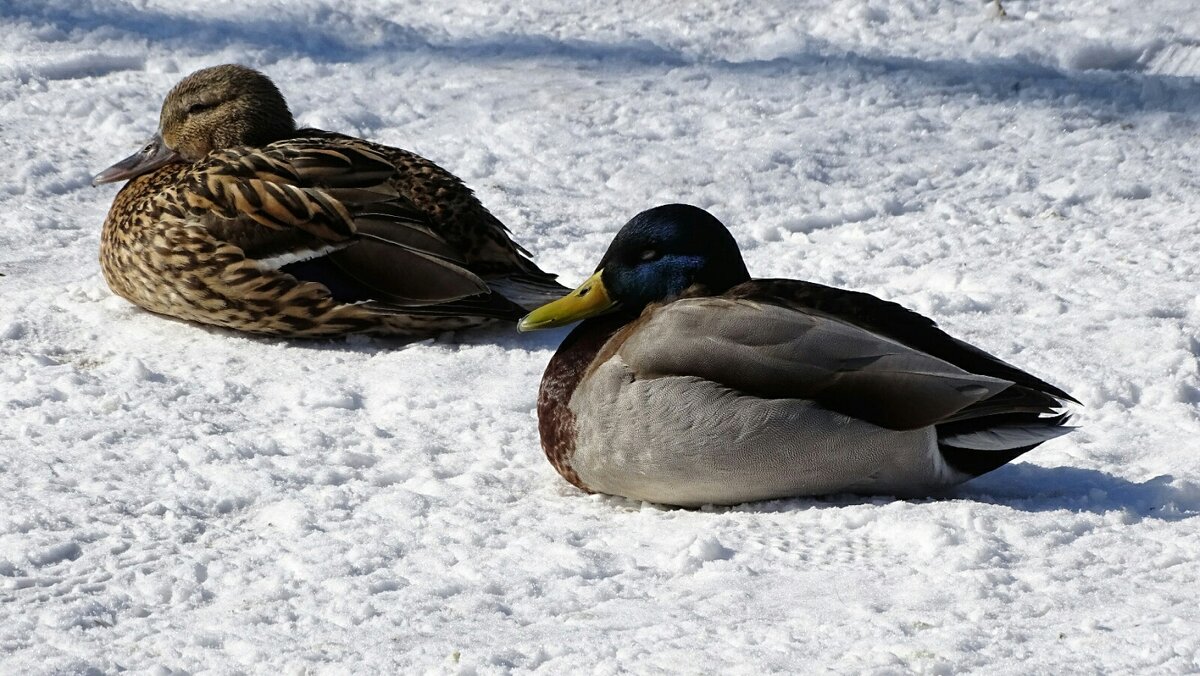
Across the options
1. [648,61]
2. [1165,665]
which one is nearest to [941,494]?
[1165,665]

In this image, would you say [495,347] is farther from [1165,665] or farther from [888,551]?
[1165,665]

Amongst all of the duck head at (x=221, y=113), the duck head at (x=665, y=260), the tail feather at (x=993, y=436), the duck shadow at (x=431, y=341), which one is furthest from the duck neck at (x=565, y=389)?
the duck head at (x=221, y=113)

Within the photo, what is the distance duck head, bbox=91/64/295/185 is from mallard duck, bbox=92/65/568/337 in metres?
0.25

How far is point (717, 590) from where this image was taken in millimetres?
4000

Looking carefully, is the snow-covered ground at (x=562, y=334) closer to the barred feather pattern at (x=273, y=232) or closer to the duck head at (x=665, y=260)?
the barred feather pattern at (x=273, y=232)

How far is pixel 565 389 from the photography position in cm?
486

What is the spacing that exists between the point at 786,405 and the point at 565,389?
744 millimetres

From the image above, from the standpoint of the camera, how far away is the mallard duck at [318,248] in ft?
20.0

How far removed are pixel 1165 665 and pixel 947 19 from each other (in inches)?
260

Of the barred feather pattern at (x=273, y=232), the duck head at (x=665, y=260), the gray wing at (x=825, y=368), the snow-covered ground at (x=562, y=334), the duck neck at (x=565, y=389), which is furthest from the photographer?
the barred feather pattern at (x=273, y=232)

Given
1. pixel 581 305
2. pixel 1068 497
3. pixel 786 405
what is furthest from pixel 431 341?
pixel 1068 497

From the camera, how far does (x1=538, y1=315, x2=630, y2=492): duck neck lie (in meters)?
4.81

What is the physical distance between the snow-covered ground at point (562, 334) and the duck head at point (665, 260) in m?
0.64

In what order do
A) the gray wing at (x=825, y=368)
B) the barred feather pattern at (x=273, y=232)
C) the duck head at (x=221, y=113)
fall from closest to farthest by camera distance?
the gray wing at (x=825, y=368) → the barred feather pattern at (x=273, y=232) → the duck head at (x=221, y=113)
